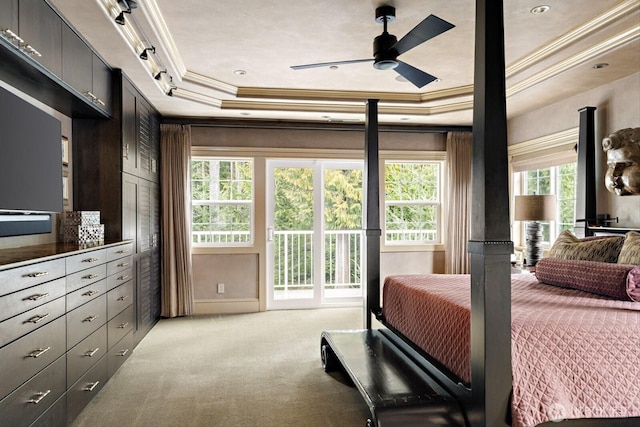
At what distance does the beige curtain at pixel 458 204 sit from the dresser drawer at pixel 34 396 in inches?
188

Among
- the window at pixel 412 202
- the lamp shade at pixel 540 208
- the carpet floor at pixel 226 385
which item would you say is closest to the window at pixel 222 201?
the carpet floor at pixel 226 385

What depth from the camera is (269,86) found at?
494cm

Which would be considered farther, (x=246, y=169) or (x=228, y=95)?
(x=246, y=169)

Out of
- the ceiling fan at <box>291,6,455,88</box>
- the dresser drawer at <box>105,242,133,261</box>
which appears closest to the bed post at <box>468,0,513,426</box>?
the ceiling fan at <box>291,6,455,88</box>

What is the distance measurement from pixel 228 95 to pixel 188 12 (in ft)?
5.94

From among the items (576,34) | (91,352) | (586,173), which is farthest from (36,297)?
(586,173)

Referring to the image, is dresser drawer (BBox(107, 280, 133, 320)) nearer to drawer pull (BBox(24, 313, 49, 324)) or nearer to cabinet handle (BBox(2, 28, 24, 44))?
drawer pull (BBox(24, 313, 49, 324))

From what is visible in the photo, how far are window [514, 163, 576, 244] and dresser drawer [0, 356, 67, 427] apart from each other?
460 centimetres

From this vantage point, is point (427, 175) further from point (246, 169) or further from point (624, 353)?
point (624, 353)

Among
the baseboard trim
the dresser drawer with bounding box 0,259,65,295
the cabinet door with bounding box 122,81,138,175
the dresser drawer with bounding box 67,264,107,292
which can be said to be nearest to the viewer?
the dresser drawer with bounding box 0,259,65,295

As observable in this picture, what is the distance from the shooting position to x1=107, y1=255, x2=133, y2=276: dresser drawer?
3.31m

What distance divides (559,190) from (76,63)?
470 centimetres

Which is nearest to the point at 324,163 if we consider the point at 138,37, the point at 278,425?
the point at 138,37

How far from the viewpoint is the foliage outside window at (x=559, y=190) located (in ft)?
15.7
